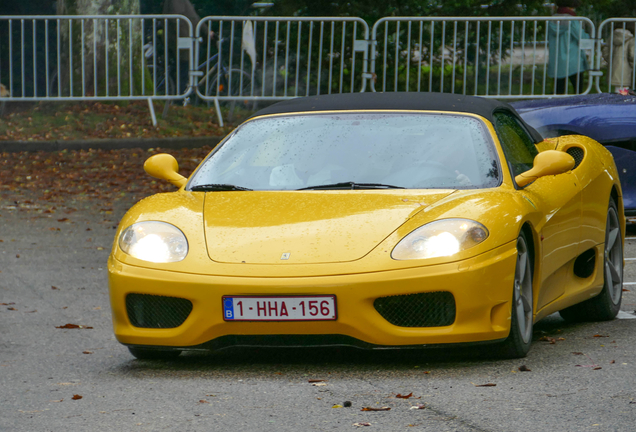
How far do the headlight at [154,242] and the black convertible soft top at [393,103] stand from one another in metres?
1.31

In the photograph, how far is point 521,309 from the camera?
5.28 meters

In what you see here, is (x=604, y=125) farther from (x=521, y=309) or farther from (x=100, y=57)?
(x=100, y=57)

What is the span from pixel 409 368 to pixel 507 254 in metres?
0.66

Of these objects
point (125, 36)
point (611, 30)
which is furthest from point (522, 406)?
point (125, 36)

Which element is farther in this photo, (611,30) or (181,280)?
(611,30)

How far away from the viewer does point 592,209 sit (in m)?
6.37

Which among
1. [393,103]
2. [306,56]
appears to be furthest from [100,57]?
[393,103]

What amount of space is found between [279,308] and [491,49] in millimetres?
11461

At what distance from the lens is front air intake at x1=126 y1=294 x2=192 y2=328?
5.07m

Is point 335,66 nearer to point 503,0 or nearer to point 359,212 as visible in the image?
point 503,0

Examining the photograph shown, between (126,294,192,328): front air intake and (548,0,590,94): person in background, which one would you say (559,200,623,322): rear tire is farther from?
(548,0,590,94): person in background

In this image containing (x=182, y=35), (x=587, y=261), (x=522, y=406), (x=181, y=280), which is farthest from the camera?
(x=182, y=35)

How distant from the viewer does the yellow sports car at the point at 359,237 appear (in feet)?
16.1

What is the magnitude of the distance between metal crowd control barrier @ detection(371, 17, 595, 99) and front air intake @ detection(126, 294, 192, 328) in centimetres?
1111
